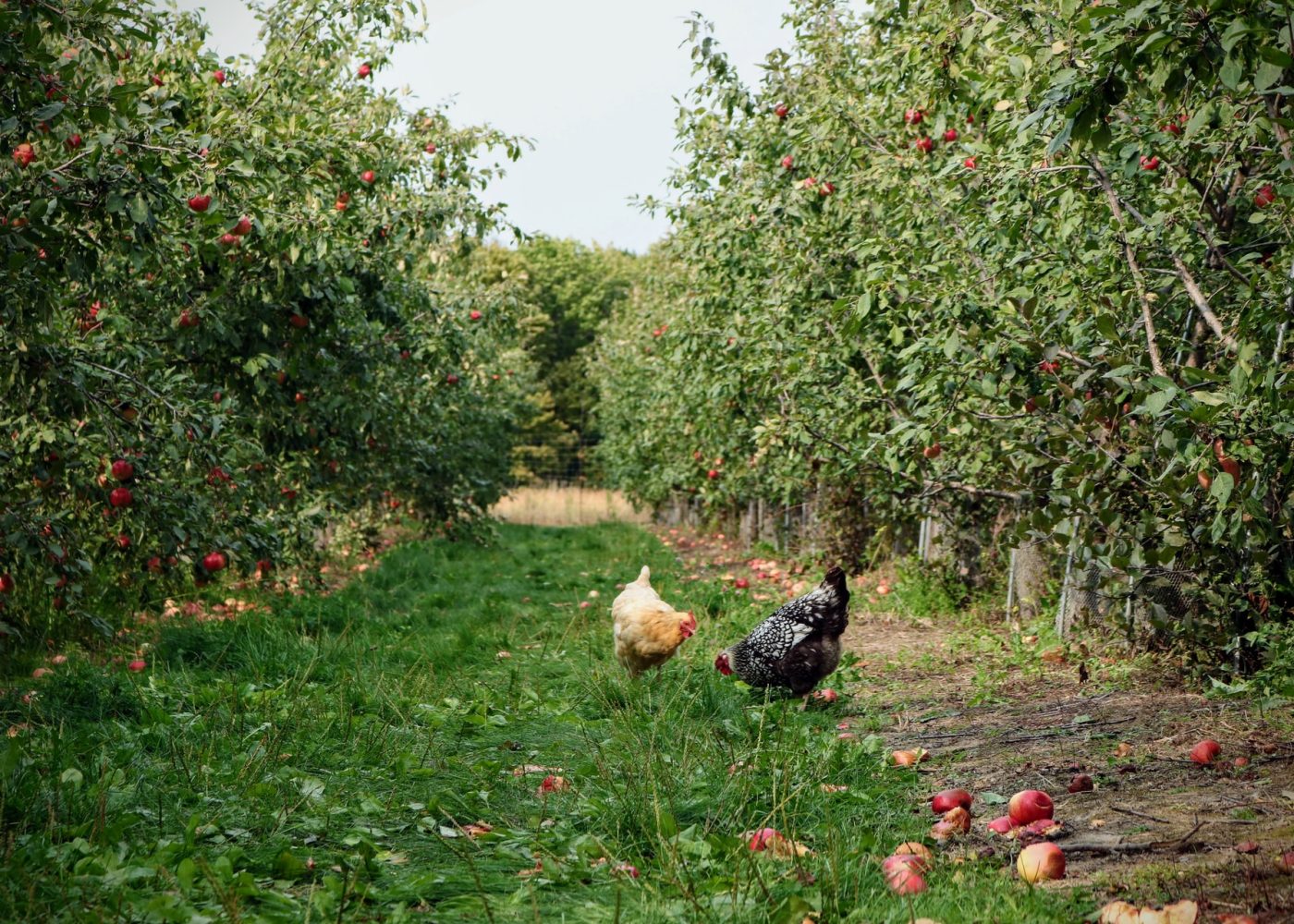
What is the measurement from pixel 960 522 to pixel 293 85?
6.11 meters

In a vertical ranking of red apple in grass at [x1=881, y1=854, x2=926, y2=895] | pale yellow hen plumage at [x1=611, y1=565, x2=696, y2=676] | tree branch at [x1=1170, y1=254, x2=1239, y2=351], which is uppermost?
tree branch at [x1=1170, y1=254, x2=1239, y2=351]

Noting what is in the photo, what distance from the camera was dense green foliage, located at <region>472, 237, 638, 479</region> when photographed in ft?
152

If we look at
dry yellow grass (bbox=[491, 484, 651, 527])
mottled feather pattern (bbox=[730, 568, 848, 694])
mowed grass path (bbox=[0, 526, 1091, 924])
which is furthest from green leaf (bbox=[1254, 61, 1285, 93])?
dry yellow grass (bbox=[491, 484, 651, 527])

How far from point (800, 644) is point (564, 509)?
82.1 feet

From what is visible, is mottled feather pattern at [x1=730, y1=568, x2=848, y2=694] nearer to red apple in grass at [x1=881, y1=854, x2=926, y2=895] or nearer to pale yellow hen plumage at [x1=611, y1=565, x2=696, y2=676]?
pale yellow hen plumage at [x1=611, y1=565, x2=696, y2=676]

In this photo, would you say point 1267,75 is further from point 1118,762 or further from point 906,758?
point 906,758

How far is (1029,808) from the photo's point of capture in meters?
3.22

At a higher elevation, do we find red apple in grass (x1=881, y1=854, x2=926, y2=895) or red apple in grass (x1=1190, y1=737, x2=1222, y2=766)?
red apple in grass (x1=1190, y1=737, x2=1222, y2=766)

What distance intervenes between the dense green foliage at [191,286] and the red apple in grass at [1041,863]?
3622 mm

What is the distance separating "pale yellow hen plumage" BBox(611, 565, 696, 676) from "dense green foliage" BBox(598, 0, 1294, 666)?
1475mm

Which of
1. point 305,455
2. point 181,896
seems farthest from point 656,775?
point 305,455

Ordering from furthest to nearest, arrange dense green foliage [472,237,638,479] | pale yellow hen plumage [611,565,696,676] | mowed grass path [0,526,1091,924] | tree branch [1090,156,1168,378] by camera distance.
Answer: dense green foliage [472,237,638,479]
pale yellow hen plumage [611,565,696,676]
tree branch [1090,156,1168,378]
mowed grass path [0,526,1091,924]

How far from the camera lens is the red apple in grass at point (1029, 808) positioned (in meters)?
3.23

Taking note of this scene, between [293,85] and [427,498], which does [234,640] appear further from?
[427,498]
